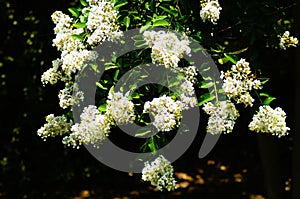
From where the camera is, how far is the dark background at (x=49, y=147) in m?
4.40

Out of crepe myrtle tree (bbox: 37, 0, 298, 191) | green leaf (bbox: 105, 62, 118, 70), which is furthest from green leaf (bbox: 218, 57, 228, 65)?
green leaf (bbox: 105, 62, 118, 70)

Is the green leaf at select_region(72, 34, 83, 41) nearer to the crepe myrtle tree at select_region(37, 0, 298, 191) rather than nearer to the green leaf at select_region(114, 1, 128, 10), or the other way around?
the crepe myrtle tree at select_region(37, 0, 298, 191)

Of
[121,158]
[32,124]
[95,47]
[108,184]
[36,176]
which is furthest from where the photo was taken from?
[108,184]

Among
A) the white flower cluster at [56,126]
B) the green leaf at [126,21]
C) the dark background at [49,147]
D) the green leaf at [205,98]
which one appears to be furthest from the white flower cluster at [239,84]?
the dark background at [49,147]

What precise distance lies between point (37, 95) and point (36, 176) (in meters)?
0.88

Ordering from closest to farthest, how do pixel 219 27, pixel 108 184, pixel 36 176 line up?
1. pixel 219 27
2. pixel 36 176
3. pixel 108 184

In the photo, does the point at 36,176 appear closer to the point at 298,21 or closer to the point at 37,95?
the point at 37,95

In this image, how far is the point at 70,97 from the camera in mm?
2168

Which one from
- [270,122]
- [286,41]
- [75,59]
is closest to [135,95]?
[75,59]

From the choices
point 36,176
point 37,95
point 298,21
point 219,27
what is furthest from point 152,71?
point 36,176

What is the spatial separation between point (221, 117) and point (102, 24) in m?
0.60

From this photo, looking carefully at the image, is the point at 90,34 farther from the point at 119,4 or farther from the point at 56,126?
Result: the point at 56,126

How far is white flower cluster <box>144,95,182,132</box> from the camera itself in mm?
1883

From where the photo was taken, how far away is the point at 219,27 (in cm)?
243
